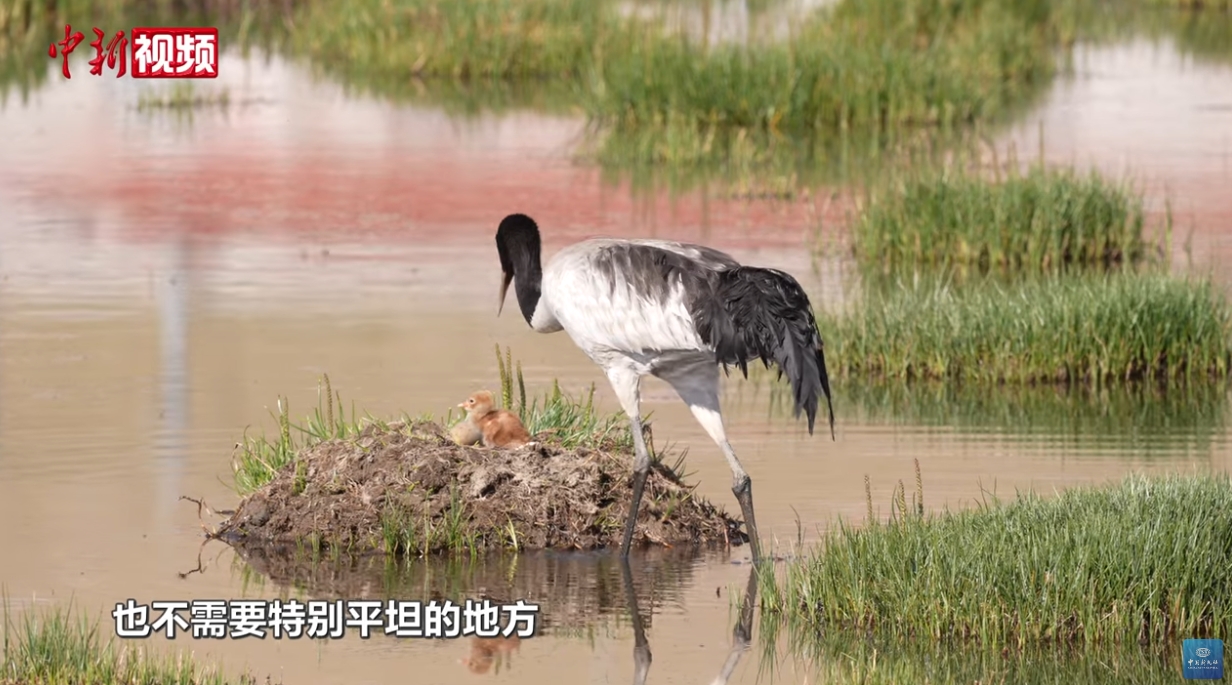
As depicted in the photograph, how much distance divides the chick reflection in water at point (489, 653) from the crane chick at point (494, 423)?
1.69m

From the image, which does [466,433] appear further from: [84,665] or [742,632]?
→ [84,665]

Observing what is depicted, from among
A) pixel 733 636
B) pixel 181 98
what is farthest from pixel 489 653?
→ pixel 181 98

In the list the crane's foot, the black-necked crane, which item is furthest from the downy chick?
the crane's foot

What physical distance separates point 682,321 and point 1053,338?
558 cm

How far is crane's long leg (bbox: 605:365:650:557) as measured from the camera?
1084 centimetres

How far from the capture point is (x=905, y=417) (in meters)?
14.4

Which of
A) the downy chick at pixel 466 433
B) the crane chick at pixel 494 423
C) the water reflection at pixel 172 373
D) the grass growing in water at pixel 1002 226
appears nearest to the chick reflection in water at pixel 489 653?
the crane chick at pixel 494 423

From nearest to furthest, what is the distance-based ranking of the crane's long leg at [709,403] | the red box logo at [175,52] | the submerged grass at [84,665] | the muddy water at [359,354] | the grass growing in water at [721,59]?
the submerged grass at [84,665] → the muddy water at [359,354] → the crane's long leg at [709,403] → the grass growing in water at [721,59] → the red box logo at [175,52]

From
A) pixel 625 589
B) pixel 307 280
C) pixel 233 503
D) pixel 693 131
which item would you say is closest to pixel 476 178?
pixel 693 131

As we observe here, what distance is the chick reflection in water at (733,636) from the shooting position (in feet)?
30.2

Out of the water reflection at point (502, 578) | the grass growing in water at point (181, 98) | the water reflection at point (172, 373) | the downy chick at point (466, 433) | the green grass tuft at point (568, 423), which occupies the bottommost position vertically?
the water reflection at point (172, 373)

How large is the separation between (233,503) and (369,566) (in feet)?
4.68

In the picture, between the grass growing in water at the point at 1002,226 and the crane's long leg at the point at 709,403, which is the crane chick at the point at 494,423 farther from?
the grass growing in water at the point at 1002,226

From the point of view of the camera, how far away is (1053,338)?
15.5 metres
